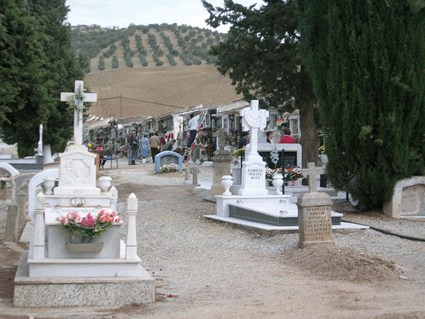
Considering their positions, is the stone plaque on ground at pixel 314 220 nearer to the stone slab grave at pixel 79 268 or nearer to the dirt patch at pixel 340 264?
the dirt patch at pixel 340 264

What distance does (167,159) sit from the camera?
25312 millimetres

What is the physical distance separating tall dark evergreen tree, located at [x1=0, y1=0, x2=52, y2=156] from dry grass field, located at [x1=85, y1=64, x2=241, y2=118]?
4894cm

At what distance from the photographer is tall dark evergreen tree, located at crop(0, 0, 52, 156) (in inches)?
724

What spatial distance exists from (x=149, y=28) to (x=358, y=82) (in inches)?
6329

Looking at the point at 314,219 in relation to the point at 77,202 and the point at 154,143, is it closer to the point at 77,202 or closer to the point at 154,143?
the point at 77,202

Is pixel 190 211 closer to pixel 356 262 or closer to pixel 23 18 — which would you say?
pixel 356 262

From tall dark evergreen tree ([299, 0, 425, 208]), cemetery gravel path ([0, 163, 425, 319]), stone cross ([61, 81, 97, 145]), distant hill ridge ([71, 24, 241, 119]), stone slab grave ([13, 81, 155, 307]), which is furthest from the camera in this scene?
distant hill ridge ([71, 24, 241, 119])

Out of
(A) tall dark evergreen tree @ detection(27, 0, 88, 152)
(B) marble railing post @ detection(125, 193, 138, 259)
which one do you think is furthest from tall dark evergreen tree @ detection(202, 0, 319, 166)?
(A) tall dark evergreen tree @ detection(27, 0, 88, 152)

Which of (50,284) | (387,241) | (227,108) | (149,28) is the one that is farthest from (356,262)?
(149,28)

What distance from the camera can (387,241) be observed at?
28.2 feet

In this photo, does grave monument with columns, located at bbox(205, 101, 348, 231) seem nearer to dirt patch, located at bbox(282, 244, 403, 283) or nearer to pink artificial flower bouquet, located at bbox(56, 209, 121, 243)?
dirt patch, located at bbox(282, 244, 403, 283)

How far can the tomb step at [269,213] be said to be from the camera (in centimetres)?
953

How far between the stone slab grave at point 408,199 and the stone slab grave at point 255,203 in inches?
69.2

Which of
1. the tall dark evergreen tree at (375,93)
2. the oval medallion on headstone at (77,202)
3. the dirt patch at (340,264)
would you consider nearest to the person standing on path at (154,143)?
the tall dark evergreen tree at (375,93)
